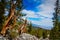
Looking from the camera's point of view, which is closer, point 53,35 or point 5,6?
point 5,6

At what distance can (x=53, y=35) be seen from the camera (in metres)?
61.4

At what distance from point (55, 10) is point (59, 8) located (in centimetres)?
135

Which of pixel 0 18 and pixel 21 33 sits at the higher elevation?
pixel 0 18

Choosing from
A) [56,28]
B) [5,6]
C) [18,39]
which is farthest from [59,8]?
[18,39]

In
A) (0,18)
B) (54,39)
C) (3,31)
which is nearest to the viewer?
(3,31)

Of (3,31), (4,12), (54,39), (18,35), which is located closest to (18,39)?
(18,35)

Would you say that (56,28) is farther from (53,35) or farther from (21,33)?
(21,33)

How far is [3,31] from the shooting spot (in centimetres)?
3309

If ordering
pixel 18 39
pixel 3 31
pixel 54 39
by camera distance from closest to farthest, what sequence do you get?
pixel 3 31
pixel 18 39
pixel 54 39

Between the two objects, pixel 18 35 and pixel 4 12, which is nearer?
pixel 18 35

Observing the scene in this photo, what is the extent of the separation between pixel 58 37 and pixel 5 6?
80.5 feet

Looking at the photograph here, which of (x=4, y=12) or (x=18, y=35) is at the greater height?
(x=4, y=12)

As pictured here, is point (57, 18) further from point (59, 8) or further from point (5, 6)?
point (5, 6)

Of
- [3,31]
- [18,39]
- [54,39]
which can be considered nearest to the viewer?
[3,31]
